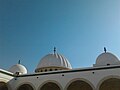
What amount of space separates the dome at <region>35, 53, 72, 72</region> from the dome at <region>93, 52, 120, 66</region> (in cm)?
328

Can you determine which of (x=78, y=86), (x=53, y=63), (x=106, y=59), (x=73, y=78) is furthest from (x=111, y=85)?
(x=53, y=63)

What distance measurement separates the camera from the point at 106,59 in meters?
15.8

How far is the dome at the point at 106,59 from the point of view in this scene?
15523 millimetres

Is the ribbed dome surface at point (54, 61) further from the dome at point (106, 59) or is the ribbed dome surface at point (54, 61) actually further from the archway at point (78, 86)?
the dome at point (106, 59)

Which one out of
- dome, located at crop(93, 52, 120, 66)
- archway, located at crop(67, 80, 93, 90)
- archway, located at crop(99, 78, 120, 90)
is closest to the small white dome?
archway, located at crop(67, 80, 93, 90)

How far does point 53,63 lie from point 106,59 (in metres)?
4.91

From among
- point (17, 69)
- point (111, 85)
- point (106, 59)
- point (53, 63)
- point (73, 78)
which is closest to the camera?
point (73, 78)

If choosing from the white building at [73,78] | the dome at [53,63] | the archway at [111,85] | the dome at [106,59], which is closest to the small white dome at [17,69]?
the dome at [53,63]

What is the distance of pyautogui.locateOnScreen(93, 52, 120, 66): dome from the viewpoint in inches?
611

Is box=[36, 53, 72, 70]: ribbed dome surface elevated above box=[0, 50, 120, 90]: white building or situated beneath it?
elevated above

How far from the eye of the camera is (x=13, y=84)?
14172 mm

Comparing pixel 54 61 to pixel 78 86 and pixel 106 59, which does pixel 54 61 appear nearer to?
pixel 78 86

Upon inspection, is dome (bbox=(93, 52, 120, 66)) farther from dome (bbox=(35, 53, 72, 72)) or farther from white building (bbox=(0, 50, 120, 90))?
dome (bbox=(35, 53, 72, 72))

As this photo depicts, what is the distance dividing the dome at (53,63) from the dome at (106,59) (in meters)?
3.28
